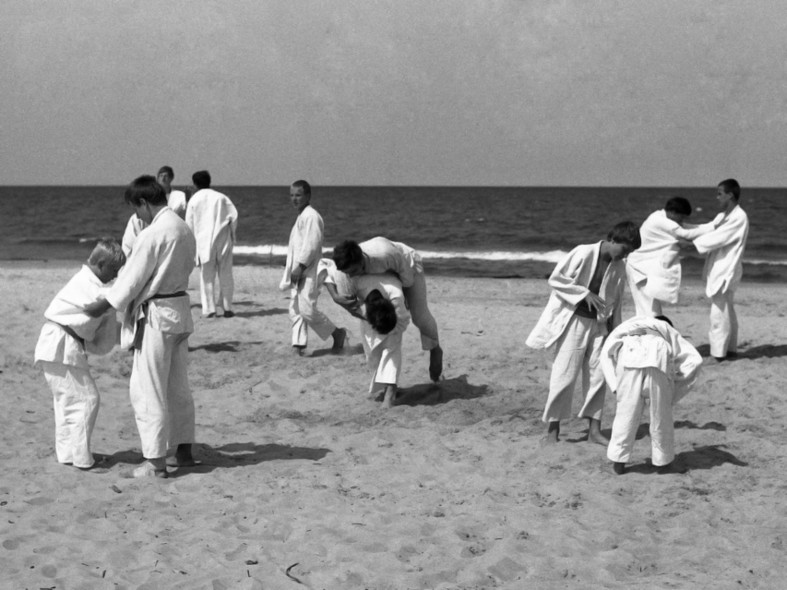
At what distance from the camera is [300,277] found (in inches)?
381

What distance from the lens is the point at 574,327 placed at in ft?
22.7

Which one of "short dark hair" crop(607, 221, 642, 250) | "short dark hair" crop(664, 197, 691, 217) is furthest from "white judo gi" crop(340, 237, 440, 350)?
"short dark hair" crop(664, 197, 691, 217)

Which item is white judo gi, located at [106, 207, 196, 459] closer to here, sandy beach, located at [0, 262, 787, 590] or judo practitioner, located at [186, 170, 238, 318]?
sandy beach, located at [0, 262, 787, 590]

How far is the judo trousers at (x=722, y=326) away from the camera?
9.78m

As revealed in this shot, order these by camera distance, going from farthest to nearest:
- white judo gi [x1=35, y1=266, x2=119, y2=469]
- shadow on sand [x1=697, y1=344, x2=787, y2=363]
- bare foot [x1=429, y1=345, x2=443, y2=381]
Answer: shadow on sand [x1=697, y1=344, x2=787, y2=363], bare foot [x1=429, y1=345, x2=443, y2=381], white judo gi [x1=35, y1=266, x2=119, y2=469]

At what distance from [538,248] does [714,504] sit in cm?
2592

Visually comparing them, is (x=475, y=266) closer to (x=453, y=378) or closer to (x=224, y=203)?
(x=224, y=203)

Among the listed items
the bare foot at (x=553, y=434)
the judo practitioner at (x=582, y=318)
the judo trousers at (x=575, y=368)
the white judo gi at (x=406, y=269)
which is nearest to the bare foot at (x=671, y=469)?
the judo practitioner at (x=582, y=318)

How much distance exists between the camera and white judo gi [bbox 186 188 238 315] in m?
11.7

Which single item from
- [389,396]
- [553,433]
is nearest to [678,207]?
[553,433]

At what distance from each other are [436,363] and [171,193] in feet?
15.0

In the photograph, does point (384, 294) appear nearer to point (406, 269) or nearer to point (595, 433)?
point (406, 269)

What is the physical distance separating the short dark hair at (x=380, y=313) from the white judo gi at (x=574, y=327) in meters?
1.23

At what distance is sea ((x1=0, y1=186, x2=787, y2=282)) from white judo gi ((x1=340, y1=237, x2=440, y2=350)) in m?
13.9
